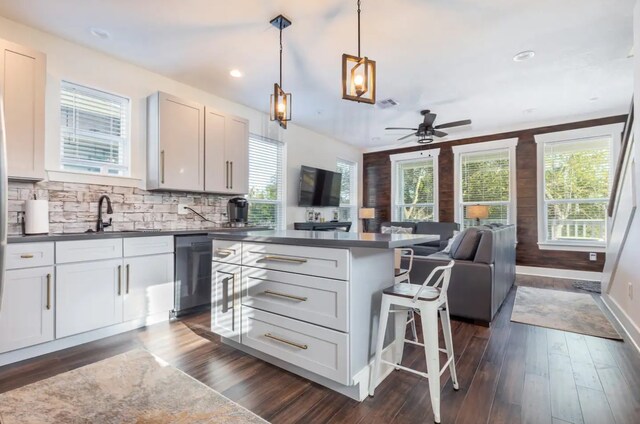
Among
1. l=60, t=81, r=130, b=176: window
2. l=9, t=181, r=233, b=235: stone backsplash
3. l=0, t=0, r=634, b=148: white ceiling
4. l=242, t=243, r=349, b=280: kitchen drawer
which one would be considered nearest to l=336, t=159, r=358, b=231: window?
l=0, t=0, r=634, b=148: white ceiling

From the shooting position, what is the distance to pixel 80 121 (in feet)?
10.5

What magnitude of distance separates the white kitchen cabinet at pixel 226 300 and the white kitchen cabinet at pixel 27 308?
1251mm

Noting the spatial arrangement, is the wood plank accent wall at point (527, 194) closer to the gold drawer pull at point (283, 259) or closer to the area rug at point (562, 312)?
the area rug at point (562, 312)

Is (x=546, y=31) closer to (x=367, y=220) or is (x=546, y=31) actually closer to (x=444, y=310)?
(x=444, y=310)

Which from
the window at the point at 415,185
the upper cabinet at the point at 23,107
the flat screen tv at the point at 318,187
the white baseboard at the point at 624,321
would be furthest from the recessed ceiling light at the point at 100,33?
the window at the point at 415,185

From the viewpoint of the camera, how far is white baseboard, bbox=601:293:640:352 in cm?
259

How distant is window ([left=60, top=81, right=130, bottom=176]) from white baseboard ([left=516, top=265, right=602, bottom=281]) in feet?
21.5

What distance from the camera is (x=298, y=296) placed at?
200 centimetres

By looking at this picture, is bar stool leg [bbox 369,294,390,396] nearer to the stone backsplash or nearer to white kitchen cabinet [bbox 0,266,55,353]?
white kitchen cabinet [bbox 0,266,55,353]

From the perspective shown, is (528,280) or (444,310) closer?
(444,310)

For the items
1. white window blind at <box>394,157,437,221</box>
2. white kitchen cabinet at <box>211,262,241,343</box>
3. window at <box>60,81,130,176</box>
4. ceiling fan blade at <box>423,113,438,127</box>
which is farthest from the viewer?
white window blind at <box>394,157,437,221</box>

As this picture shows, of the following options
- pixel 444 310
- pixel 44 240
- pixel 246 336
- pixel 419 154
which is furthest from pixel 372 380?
pixel 419 154

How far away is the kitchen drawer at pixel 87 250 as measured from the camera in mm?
2529

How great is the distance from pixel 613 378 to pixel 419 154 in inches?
218
